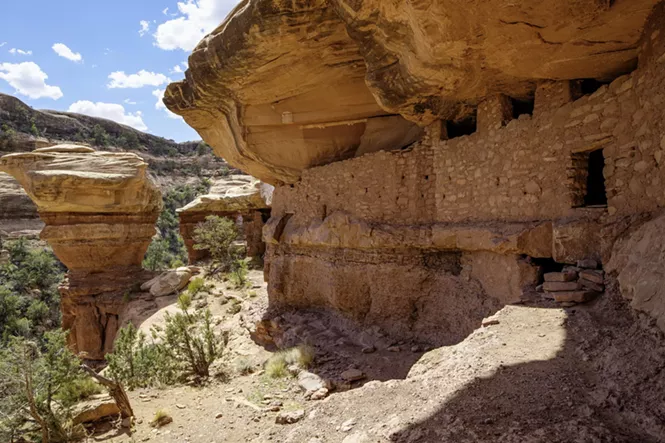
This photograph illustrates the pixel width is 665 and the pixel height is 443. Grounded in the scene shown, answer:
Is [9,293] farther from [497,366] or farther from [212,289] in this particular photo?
[497,366]

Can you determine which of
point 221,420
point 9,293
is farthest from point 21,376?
point 9,293

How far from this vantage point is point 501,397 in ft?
8.27

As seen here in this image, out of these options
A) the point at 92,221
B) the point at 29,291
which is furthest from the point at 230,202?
the point at 29,291

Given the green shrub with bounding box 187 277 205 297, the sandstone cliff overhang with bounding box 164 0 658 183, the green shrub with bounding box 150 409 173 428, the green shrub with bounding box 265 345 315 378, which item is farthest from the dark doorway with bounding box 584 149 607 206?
the green shrub with bounding box 187 277 205 297

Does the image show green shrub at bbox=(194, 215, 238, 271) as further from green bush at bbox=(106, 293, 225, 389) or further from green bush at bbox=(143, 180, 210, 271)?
green bush at bbox=(143, 180, 210, 271)

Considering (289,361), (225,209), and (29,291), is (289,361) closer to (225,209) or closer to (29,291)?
(225,209)

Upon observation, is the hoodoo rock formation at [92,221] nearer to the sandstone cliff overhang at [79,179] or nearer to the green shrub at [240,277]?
the sandstone cliff overhang at [79,179]

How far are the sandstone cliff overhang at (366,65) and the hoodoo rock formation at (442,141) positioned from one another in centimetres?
2

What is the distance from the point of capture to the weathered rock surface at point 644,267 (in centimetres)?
256

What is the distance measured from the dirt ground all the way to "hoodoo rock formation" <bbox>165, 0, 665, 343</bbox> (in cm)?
37

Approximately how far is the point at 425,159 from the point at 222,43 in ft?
11.6

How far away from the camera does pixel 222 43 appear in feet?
20.7

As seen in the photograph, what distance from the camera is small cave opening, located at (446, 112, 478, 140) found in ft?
19.8

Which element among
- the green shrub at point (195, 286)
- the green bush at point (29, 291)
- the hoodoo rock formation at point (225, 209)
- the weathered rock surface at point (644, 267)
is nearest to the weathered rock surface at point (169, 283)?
the green shrub at point (195, 286)
